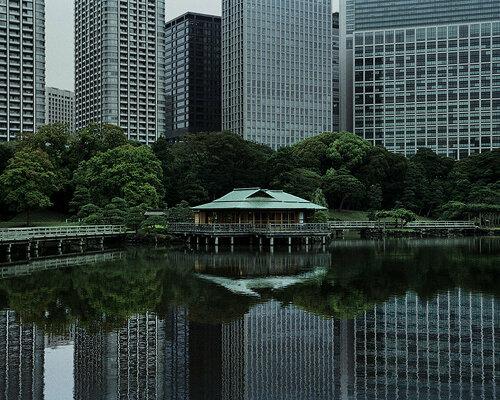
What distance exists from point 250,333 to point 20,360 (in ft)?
25.9

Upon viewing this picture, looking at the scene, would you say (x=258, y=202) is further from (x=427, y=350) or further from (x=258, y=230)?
(x=427, y=350)

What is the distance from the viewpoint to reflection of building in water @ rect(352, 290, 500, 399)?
1562 centimetres

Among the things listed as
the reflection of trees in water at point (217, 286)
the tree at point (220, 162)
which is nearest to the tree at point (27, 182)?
the tree at point (220, 162)

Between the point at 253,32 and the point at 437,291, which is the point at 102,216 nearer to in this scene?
the point at 437,291

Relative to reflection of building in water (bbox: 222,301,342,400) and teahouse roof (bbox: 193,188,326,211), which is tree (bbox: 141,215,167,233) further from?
reflection of building in water (bbox: 222,301,342,400)

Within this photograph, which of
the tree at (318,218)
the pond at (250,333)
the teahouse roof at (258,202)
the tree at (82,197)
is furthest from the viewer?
the tree at (82,197)

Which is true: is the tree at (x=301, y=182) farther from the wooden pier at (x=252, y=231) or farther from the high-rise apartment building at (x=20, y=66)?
the high-rise apartment building at (x=20, y=66)

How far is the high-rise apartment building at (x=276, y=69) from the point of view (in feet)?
510

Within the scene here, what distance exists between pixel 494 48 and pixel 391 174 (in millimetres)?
78082

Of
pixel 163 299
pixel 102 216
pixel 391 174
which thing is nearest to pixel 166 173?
pixel 102 216

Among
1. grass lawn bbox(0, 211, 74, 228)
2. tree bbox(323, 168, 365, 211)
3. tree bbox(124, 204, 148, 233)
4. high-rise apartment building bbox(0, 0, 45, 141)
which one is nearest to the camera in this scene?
tree bbox(124, 204, 148, 233)

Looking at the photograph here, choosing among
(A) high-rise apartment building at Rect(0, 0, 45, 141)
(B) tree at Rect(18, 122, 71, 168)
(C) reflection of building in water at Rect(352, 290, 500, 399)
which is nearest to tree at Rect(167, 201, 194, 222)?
(B) tree at Rect(18, 122, 71, 168)

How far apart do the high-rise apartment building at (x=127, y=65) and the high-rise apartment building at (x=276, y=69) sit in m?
20.0

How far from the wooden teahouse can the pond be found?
21.1 meters
